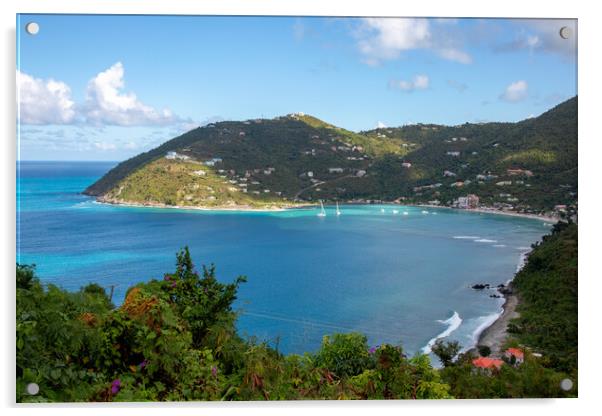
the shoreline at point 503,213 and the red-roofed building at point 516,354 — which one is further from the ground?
the shoreline at point 503,213

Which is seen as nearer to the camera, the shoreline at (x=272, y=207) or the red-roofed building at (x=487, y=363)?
the red-roofed building at (x=487, y=363)

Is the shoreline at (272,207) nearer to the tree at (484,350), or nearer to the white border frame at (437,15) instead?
the white border frame at (437,15)

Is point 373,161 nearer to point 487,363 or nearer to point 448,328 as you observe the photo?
point 448,328

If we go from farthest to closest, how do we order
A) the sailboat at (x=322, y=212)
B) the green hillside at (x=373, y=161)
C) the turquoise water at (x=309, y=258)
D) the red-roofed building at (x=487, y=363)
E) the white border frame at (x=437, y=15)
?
the sailboat at (x=322, y=212) → the green hillside at (x=373, y=161) → the turquoise water at (x=309, y=258) → the red-roofed building at (x=487, y=363) → the white border frame at (x=437, y=15)

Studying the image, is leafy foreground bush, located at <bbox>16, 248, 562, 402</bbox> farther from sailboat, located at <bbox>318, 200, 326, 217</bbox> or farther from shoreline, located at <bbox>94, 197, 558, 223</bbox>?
sailboat, located at <bbox>318, 200, 326, 217</bbox>

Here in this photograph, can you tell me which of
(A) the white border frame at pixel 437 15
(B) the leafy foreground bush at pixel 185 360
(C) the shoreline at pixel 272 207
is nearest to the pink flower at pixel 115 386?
(B) the leafy foreground bush at pixel 185 360

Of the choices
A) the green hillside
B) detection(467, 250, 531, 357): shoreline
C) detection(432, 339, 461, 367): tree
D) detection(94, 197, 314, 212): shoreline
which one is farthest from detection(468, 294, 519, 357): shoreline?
detection(94, 197, 314, 212): shoreline
